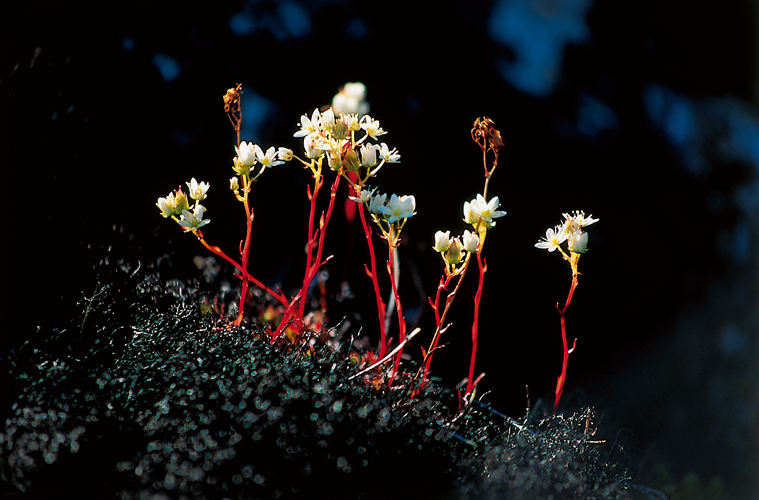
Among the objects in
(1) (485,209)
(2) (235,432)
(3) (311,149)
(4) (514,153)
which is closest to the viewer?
(2) (235,432)

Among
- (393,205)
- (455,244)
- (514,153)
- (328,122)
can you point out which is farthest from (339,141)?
(514,153)

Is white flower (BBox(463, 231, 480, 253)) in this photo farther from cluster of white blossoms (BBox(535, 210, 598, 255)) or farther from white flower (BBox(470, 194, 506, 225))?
cluster of white blossoms (BBox(535, 210, 598, 255))

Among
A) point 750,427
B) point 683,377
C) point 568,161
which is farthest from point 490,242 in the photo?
point 750,427

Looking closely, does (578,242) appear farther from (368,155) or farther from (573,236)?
(368,155)

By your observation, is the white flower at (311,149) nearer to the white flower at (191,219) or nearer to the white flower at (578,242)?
the white flower at (191,219)

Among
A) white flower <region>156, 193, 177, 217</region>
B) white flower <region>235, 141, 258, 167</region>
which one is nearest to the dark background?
white flower <region>156, 193, 177, 217</region>

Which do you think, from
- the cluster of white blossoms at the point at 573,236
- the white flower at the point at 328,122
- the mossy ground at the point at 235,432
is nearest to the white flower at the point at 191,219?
the mossy ground at the point at 235,432
